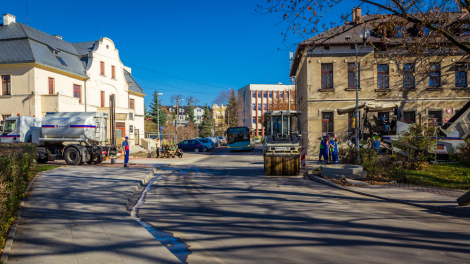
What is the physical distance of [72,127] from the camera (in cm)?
1953

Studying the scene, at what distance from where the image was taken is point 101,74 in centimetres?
3844

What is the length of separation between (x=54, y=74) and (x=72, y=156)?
1617cm

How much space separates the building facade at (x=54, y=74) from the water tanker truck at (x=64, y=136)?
9965 millimetres

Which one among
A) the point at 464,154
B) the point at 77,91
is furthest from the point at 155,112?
the point at 464,154

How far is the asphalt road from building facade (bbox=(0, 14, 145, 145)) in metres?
25.2

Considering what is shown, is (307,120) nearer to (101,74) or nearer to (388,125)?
(388,125)

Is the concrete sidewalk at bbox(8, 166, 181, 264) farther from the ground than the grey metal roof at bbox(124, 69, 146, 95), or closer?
closer

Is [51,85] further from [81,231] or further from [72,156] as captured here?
[81,231]

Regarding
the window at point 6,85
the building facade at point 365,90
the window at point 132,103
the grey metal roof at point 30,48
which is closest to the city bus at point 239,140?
the building facade at point 365,90

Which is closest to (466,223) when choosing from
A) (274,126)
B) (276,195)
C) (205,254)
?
(276,195)

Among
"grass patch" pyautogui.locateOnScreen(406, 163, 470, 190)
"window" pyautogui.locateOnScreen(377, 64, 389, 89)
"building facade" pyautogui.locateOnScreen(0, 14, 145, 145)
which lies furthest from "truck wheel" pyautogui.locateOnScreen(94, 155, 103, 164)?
"window" pyautogui.locateOnScreen(377, 64, 389, 89)

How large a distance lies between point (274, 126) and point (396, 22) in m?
8.67

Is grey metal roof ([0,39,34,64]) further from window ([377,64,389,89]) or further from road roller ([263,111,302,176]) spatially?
window ([377,64,389,89])

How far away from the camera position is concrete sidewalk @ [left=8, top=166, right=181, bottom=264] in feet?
15.1
